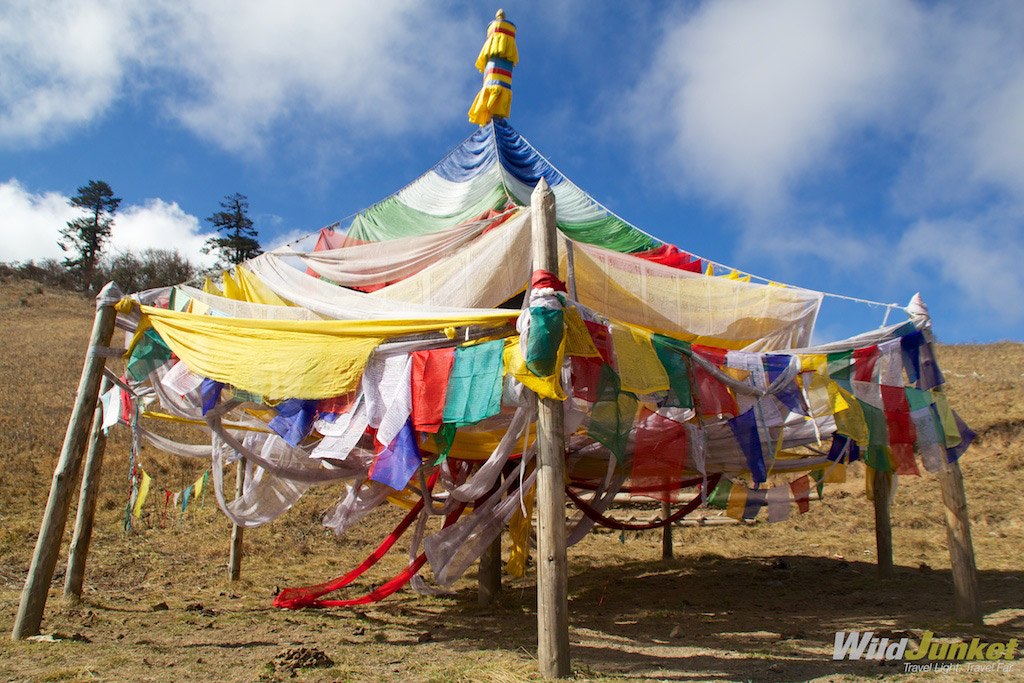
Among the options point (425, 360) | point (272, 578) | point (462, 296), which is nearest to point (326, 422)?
point (425, 360)

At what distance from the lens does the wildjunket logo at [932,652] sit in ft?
12.8

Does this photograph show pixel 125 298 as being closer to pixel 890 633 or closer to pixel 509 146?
pixel 509 146

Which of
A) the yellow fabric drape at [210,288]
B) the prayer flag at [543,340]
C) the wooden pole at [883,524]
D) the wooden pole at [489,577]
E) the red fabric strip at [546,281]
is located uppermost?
the yellow fabric drape at [210,288]

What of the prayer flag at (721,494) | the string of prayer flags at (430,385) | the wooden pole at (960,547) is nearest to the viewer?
the string of prayer flags at (430,385)

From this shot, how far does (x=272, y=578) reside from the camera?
24.0ft

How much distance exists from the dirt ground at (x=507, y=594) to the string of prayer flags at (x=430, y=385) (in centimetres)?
139

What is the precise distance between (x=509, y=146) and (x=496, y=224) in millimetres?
2288

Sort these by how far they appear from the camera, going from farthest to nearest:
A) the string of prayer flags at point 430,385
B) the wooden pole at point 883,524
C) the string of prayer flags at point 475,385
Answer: the wooden pole at point 883,524 < the string of prayer flags at point 430,385 < the string of prayer flags at point 475,385

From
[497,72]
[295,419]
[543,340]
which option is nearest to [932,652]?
[543,340]

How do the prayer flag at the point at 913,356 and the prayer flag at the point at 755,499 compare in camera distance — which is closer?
the prayer flag at the point at 913,356

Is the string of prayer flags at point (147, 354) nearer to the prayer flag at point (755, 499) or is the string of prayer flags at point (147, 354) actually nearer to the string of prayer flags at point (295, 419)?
the string of prayer flags at point (295, 419)

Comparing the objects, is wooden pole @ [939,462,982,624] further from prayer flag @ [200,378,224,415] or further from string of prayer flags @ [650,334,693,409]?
prayer flag @ [200,378,224,415]

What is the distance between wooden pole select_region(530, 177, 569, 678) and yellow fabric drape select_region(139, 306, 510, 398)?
0.65 metres

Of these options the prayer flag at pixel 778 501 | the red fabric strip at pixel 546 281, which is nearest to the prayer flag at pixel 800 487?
the prayer flag at pixel 778 501
